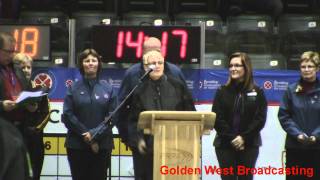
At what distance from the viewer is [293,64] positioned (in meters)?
8.84

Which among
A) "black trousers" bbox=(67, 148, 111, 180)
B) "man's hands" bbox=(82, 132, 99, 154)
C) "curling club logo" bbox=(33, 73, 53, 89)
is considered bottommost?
"black trousers" bbox=(67, 148, 111, 180)

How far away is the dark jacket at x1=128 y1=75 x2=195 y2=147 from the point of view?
5430 mm

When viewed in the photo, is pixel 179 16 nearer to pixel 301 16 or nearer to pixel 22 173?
pixel 301 16

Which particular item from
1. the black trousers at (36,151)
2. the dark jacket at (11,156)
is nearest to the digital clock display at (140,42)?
the black trousers at (36,151)

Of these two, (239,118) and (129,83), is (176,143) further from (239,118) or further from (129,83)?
(239,118)

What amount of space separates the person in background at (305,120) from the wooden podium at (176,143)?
1.66 metres

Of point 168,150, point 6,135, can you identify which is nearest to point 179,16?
point 168,150

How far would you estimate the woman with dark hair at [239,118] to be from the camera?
19.8ft

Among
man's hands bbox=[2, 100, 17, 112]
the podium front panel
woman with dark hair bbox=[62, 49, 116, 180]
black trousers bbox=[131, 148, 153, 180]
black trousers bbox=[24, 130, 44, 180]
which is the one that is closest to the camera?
the podium front panel

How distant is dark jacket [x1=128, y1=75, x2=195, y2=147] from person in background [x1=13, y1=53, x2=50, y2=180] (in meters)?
1.04

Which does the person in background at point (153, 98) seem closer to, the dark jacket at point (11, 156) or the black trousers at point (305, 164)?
the black trousers at point (305, 164)

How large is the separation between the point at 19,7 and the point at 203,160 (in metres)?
3.87

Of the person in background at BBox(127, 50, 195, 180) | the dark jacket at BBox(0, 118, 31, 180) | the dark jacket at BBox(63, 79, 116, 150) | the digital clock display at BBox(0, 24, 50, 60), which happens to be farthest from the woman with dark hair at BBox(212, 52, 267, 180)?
the dark jacket at BBox(0, 118, 31, 180)

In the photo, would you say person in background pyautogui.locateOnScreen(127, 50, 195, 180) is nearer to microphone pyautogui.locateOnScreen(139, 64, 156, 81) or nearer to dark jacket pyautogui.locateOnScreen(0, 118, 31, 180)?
microphone pyautogui.locateOnScreen(139, 64, 156, 81)
